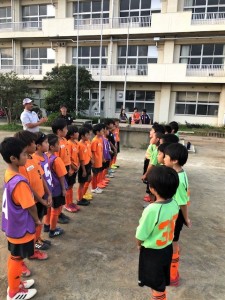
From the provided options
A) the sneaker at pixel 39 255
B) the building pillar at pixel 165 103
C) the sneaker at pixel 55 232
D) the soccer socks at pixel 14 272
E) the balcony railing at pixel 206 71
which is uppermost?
the balcony railing at pixel 206 71

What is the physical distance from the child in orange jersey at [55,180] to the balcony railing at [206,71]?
15889mm

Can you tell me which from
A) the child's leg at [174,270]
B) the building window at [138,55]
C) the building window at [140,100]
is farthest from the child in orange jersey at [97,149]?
the building window at [138,55]

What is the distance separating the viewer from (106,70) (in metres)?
18.8

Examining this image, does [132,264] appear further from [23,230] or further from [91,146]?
[91,146]

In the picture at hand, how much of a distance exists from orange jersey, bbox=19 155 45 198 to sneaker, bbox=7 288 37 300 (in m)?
0.85

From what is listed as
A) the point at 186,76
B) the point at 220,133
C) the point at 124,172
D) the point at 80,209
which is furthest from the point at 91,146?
the point at 186,76

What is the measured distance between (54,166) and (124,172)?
3.67 meters

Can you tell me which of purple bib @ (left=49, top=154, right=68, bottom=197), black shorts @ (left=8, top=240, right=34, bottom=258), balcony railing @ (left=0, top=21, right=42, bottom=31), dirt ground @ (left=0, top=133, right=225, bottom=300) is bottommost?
dirt ground @ (left=0, top=133, right=225, bottom=300)

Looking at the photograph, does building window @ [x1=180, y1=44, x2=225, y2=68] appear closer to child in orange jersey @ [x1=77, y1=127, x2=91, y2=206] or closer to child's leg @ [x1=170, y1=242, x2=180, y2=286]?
child in orange jersey @ [x1=77, y1=127, x2=91, y2=206]

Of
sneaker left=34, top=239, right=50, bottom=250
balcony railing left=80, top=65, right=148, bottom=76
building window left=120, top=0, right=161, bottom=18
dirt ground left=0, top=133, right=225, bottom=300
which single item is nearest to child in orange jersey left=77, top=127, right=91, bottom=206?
dirt ground left=0, top=133, right=225, bottom=300

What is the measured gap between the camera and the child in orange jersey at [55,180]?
10.3 ft

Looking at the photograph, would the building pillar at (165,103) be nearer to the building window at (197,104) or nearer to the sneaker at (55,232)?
the building window at (197,104)

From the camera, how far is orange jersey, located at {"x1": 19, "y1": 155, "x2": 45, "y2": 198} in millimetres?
2465

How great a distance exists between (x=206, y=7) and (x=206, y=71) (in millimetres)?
4169
